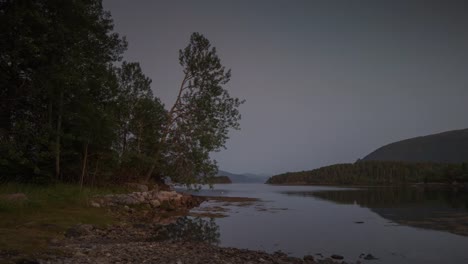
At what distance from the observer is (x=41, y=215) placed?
62.7 ft

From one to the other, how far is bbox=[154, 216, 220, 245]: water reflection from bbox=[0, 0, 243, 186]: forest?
1025cm

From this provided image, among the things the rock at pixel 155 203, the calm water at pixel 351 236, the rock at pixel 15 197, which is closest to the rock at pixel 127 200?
the rock at pixel 155 203

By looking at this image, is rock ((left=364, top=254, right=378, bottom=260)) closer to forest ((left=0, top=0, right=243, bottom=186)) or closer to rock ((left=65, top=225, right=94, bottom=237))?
rock ((left=65, top=225, right=94, bottom=237))

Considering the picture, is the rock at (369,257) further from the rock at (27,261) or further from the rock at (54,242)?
the rock at (27,261)

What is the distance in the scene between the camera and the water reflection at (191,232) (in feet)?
63.9

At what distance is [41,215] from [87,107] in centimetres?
1178

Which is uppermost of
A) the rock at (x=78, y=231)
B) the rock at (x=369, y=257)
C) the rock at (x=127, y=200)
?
Answer: the rock at (x=127, y=200)

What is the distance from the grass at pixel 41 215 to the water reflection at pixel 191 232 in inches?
153

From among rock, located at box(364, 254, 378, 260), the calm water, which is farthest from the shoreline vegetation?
rock, located at box(364, 254, 378, 260)

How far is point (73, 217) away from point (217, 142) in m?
22.8

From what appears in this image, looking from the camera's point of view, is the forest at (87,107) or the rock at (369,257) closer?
the rock at (369,257)

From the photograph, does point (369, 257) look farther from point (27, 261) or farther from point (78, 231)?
point (27, 261)

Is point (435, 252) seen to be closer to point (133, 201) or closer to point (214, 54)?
point (133, 201)

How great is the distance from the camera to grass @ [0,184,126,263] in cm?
1215
